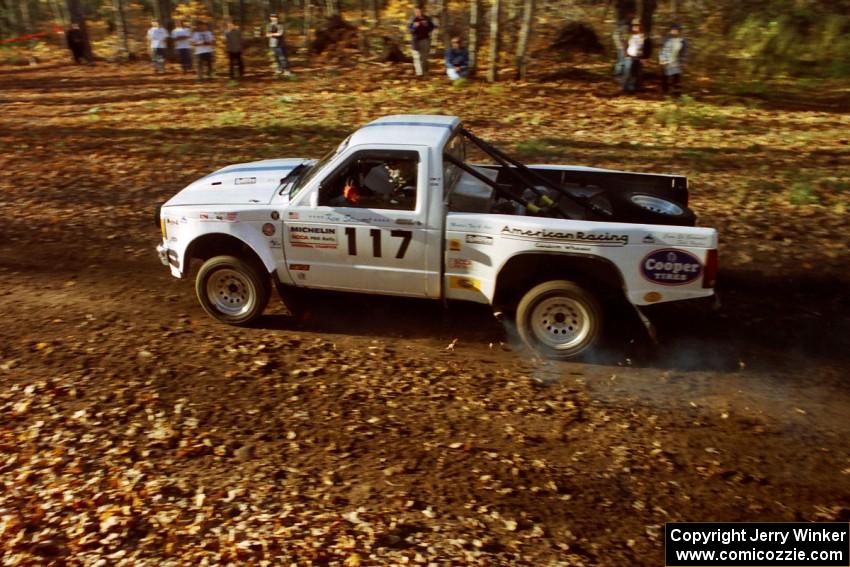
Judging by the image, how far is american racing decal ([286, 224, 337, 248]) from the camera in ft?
21.7

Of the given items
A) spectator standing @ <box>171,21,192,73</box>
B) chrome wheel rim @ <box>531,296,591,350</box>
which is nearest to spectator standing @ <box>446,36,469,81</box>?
spectator standing @ <box>171,21,192,73</box>

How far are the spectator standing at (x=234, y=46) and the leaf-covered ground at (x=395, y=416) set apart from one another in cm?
1025

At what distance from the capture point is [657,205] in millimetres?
6957

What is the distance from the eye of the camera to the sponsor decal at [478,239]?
20.5ft

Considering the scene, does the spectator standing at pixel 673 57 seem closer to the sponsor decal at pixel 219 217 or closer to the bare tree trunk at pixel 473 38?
the bare tree trunk at pixel 473 38

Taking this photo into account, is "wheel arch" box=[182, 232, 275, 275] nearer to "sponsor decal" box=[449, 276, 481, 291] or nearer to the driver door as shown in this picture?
the driver door

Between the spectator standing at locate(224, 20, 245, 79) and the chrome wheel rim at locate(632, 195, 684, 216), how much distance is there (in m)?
15.3

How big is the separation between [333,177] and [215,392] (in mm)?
2136

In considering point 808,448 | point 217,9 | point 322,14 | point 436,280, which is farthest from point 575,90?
point 217,9

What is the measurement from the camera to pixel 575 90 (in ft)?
56.8

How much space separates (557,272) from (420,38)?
45.9 ft

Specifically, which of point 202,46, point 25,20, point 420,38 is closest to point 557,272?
Answer: point 420,38

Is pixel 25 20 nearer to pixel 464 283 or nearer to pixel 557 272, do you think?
pixel 464 283

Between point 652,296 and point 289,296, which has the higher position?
point 652,296
